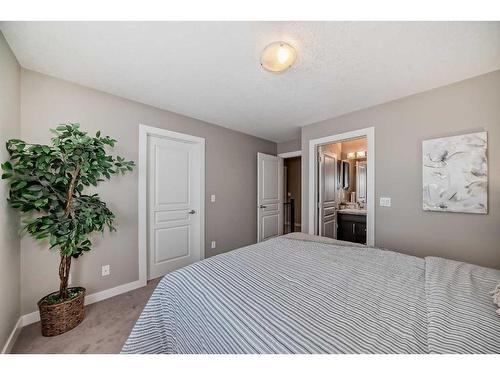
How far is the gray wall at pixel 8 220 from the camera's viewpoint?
1414 millimetres

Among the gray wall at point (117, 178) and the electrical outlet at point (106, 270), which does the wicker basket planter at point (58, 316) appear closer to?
the gray wall at point (117, 178)

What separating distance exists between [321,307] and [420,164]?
2.12 metres

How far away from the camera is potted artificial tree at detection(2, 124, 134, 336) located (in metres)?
1.53

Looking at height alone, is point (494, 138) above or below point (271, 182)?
above

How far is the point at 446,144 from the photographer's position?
200 centimetres

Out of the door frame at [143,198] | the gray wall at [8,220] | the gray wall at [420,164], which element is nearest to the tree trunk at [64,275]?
the gray wall at [8,220]

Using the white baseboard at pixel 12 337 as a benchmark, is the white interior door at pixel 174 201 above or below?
→ above

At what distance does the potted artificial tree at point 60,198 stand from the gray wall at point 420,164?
115 inches

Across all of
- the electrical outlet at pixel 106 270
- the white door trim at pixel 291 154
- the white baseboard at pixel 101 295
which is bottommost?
the white baseboard at pixel 101 295

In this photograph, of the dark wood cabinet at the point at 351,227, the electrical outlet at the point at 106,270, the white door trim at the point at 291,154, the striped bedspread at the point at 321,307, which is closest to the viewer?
the striped bedspread at the point at 321,307

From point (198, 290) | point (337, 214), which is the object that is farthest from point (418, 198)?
point (198, 290)

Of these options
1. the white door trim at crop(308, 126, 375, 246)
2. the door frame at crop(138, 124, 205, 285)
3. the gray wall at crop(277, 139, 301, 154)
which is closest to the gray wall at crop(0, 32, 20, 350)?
the door frame at crop(138, 124, 205, 285)
